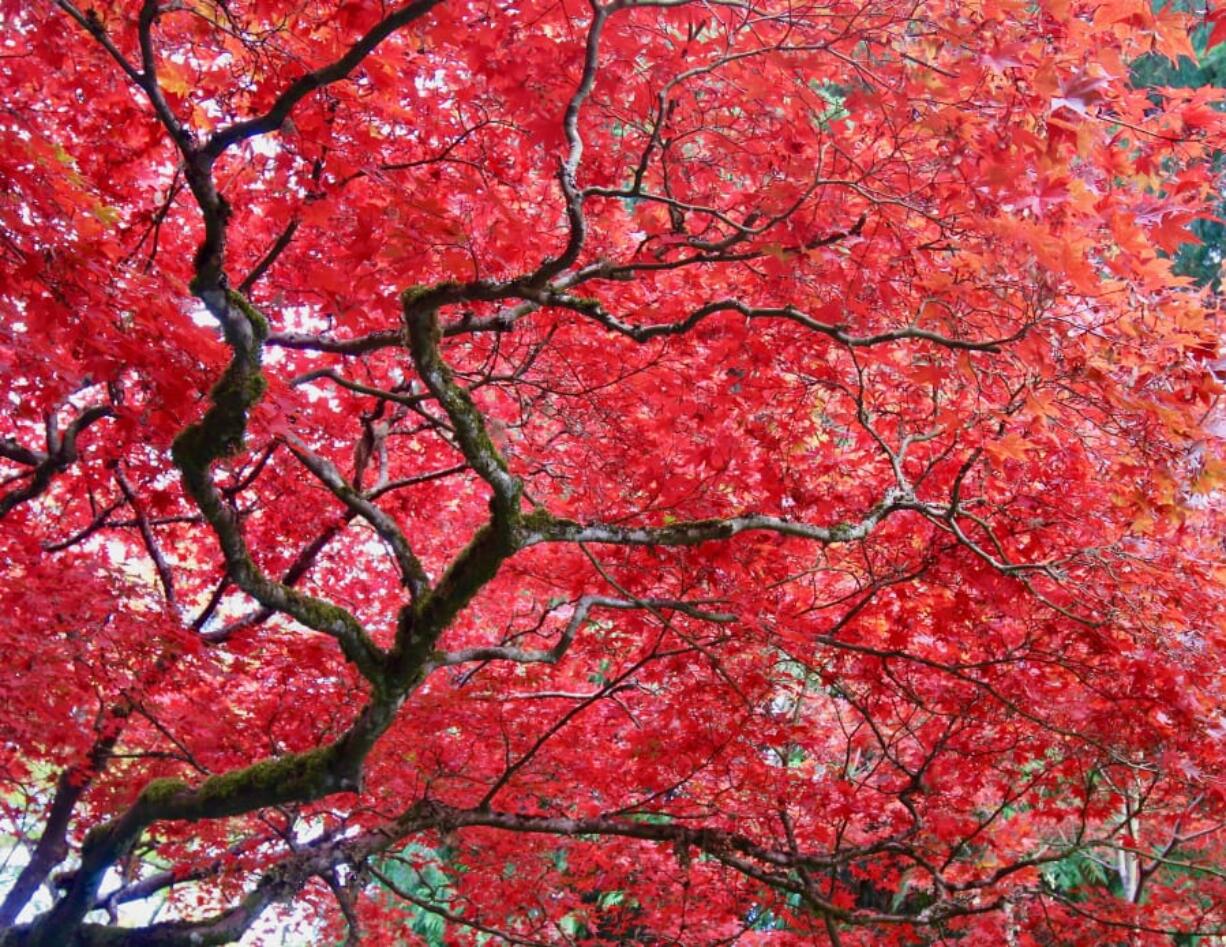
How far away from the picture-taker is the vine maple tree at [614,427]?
3.10 metres

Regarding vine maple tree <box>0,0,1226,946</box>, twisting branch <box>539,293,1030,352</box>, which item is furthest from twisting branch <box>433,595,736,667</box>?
twisting branch <box>539,293,1030,352</box>

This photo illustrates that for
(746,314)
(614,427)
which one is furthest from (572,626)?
(746,314)

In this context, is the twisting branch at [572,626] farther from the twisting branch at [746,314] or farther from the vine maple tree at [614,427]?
the twisting branch at [746,314]

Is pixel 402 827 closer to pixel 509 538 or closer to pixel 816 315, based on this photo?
pixel 509 538

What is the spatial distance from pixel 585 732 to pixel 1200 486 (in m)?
3.93

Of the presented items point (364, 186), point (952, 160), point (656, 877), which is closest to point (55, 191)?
point (364, 186)

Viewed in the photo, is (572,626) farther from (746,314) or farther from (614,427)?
(746,314)

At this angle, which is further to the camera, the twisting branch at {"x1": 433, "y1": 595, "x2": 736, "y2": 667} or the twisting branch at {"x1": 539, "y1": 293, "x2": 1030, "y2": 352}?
the twisting branch at {"x1": 433, "y1": 595, "x2": 736, "y2": 667}

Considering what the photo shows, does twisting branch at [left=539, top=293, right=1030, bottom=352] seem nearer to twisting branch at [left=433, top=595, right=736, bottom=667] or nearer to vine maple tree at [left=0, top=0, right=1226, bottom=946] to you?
vine maple tree at [left=0, top=0, right=1226, bottom=946]

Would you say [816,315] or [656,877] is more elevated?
[816,315]

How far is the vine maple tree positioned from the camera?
310cm

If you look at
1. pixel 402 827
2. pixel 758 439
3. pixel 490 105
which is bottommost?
pixel 402 827

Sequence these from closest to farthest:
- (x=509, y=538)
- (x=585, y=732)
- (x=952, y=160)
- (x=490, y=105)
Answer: (x=952, y=160), (x=509, y=538), (x=490, y=105), (x=585, y=732)

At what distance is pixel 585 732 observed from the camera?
237 inches
